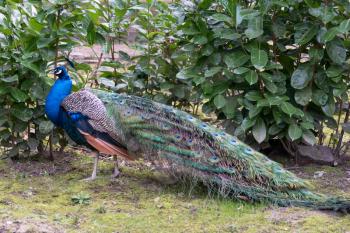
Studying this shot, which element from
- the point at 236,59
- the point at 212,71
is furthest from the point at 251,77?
the point at 212,71

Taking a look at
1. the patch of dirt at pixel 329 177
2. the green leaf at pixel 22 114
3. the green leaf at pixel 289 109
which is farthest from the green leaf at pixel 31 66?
the patch of dirt at pixel 329 177

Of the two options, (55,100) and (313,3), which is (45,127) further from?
(313,3)

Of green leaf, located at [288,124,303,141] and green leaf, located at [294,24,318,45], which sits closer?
green leaf, located at [294,24,318,45]

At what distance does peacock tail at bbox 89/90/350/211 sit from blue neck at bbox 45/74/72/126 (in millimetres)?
236

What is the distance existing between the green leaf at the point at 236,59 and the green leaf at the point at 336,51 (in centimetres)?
67

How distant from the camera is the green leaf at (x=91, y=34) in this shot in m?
5.24

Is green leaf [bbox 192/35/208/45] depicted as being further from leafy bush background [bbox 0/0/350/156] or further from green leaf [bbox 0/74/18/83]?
green leaf [bbox 0/74/18/83]

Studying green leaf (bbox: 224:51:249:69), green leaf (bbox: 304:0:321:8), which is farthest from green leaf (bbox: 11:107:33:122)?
green leaf (bbox: 304:0:321:8)

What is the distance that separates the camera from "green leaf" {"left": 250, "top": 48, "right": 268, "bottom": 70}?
5035mm

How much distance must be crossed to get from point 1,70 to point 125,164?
1.34 meters

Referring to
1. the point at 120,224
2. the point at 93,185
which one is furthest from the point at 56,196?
the point at 120,224

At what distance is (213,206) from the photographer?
178 inches

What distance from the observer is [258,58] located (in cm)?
507

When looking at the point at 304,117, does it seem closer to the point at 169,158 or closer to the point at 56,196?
the point at 169,158
